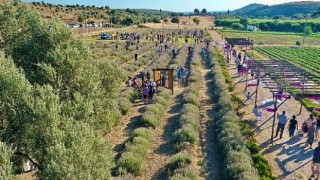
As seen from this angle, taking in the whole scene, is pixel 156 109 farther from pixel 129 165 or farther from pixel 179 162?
pixel 129 165

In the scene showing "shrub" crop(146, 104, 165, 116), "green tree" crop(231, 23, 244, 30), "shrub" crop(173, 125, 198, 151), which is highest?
"green tree" crop(231, 23, 244, 30)

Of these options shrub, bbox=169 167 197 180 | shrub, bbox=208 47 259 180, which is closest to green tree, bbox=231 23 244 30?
shrub, bbox=208 47 259 180

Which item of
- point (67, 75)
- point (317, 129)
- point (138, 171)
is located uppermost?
point (67, 75)

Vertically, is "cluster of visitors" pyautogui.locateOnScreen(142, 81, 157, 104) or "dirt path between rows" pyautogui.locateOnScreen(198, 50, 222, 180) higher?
"cluster of visitors" pyautogui.locateOnScreen(142, 81, 157, 104)

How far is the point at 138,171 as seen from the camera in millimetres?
14352

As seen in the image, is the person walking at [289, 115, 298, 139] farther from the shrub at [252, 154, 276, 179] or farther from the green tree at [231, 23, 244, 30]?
the green tree at [231, 23, 244, 30]

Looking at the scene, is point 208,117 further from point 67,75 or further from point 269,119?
point 67,75

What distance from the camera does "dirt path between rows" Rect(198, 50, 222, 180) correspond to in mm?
14498

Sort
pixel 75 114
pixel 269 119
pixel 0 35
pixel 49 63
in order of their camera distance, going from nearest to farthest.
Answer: pixel 75 114
pixel 49 63
pixel 0 35
pixel 269 119

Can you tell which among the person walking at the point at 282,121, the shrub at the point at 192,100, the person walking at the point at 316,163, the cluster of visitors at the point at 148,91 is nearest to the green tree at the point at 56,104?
the cluster of visitors at the point at 148,91

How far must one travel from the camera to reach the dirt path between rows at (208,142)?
1450 centimetres

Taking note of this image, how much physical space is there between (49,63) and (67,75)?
2.97 ft

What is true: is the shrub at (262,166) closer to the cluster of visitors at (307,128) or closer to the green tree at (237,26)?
the cluster of visitors at (307,128)

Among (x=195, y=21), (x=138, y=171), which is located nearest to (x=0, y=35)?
(x=138, y=171)
